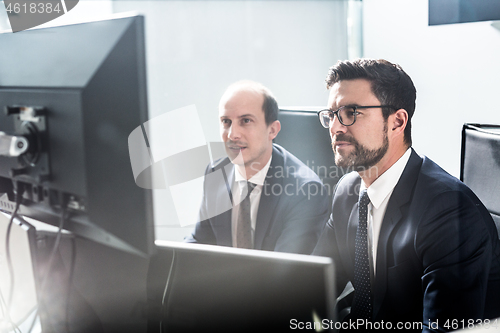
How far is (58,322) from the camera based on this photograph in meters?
0.83

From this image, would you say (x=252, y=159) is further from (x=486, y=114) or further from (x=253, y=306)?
(x=486, y=114)

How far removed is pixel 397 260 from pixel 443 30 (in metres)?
1.95

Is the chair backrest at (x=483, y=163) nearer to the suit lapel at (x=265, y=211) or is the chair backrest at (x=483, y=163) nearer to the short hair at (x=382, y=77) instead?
the short hair at (x=382, y=77)

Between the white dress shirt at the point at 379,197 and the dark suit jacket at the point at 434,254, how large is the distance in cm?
4

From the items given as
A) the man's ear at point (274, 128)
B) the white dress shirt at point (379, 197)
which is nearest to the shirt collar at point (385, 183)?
the white dress shirt at point (379, 197)

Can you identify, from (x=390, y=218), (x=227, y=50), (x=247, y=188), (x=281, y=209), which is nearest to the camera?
(x=390, y=218)

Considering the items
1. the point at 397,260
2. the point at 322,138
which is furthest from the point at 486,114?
the point at 397,260

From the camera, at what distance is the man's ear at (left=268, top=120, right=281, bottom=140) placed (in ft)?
6.07

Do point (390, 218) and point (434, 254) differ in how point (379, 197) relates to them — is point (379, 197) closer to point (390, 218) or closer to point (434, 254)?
point (390, 218)

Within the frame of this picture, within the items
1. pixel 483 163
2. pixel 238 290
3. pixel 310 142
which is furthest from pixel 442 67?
pixel 238 290

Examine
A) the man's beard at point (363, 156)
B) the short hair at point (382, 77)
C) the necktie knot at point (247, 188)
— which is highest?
the short hair at point (382, 77)

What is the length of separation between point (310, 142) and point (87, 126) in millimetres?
1234

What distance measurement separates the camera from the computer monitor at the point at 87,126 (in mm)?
647

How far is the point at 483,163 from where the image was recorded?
4.26ft
